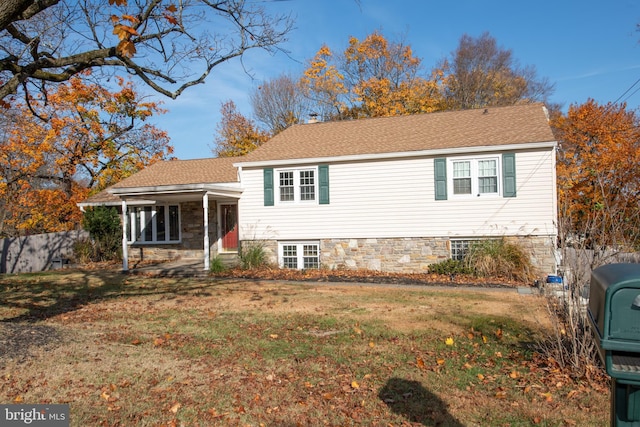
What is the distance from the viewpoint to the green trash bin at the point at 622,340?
2174 millimetres

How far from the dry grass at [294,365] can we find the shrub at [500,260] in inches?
149

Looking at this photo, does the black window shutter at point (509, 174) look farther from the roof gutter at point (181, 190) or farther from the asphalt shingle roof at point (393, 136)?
the roof gutter at point (181, 190)

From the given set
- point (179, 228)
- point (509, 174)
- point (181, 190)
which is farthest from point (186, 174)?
point (509, 174)

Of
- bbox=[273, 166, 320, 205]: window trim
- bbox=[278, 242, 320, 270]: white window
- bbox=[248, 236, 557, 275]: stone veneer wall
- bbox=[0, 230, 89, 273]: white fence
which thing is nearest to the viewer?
bbox=[248, 236, 557, 275]: stone veneer wall

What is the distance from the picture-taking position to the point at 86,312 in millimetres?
9562

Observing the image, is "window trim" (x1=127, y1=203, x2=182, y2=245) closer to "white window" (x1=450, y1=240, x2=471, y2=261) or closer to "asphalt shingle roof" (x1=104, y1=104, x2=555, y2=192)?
"asphalt shingle roof" (x1=104, y1=104, x2=555, y2=192)

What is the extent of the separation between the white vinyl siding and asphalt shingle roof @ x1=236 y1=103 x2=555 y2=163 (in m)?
0.50

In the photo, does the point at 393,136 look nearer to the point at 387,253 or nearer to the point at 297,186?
the point at 297,186

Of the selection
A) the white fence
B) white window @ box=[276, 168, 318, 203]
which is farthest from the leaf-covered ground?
the white fence

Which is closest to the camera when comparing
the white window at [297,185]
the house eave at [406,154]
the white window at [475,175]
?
the house eave at [406,154]

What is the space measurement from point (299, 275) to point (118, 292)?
5.38 m

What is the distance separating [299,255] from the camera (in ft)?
55.8

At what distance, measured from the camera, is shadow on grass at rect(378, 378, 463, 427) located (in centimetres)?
447

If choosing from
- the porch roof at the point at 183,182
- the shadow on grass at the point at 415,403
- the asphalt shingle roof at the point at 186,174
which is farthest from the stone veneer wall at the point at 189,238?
the shadow on grass at the point at 415,403
